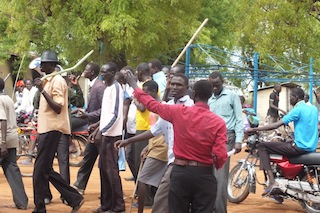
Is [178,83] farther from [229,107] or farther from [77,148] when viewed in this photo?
[77,148]

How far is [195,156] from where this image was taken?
680 centimetres

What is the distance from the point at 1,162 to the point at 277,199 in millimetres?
4159

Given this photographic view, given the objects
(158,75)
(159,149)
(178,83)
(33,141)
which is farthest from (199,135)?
(33,141)

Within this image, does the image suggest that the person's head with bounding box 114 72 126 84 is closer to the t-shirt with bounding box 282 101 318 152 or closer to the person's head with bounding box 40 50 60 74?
the person's head with bounding box 40 50 60 74

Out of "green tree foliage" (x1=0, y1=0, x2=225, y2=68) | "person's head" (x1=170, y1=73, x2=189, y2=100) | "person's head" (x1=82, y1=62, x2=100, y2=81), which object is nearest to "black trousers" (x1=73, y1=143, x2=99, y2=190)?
"person's head" (x1=82, y1=62, x2=100, y2=81)

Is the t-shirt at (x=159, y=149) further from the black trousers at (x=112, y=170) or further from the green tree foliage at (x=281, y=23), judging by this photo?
the green tree foliage at (x=281, y=23)

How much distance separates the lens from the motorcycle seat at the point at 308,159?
10.7 m

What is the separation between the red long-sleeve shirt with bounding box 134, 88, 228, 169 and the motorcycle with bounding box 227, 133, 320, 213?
418 centimetres

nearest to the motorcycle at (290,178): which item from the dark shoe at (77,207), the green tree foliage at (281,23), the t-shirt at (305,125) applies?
the t-shirt at (305,125)

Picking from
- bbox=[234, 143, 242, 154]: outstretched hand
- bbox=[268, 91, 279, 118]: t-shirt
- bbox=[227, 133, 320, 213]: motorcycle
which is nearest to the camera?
bbox=[234, 143, 242, 154]: outstretched hand

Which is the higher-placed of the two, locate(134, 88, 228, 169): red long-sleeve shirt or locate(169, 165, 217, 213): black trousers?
locate(134, 88, 228, 169): red long-sleeve shirt

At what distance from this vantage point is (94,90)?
1106 cm

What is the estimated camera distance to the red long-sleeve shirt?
6.79m

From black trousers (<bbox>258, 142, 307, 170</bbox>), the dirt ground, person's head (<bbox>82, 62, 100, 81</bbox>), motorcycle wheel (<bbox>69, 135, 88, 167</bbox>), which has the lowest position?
the dirt ground
